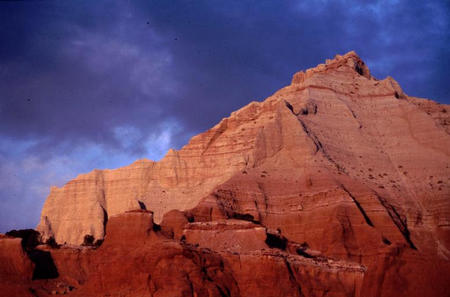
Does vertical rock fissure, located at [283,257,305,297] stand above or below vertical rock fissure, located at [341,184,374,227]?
below

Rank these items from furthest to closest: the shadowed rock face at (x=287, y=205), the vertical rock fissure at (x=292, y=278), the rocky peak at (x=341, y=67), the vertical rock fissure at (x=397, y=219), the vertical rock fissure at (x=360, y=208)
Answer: the rocky peak at (x=341, y=67) → the vertical rock fissure at (x=397, y=219) → the vertical rock fissure at (x=360, y=208) → the vertical rock fissure at (x=292, y=278) → the shadowed rock face at (x=287, y=205)

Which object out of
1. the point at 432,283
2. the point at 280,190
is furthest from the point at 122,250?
the point at 280,190

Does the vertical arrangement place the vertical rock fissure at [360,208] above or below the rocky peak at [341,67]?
below

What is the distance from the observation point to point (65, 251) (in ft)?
121

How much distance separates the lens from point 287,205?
49188mm

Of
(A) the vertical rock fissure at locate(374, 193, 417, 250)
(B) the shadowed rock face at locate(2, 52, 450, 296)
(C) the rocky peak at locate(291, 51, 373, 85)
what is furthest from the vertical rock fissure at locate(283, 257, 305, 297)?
(C) the rocky peak at locate(291, 51, 373, 85)

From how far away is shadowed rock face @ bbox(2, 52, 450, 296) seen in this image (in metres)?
29.6

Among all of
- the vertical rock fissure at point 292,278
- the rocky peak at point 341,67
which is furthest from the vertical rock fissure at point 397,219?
the rocky peak at point 341,67

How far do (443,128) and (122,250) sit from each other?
41576 mm

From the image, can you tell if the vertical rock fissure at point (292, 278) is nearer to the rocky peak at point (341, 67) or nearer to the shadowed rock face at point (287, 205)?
the shadowed rock face at point (287, 205)

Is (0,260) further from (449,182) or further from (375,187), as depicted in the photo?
(449,182)

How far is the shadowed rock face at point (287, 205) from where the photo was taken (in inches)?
1165

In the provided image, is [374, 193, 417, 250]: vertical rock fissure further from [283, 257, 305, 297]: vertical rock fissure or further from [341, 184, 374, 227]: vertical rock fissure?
[283, 257, 305, 297]: vertical rock fissure

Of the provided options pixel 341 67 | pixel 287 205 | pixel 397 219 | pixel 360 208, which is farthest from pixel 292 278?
pixel 341 67
